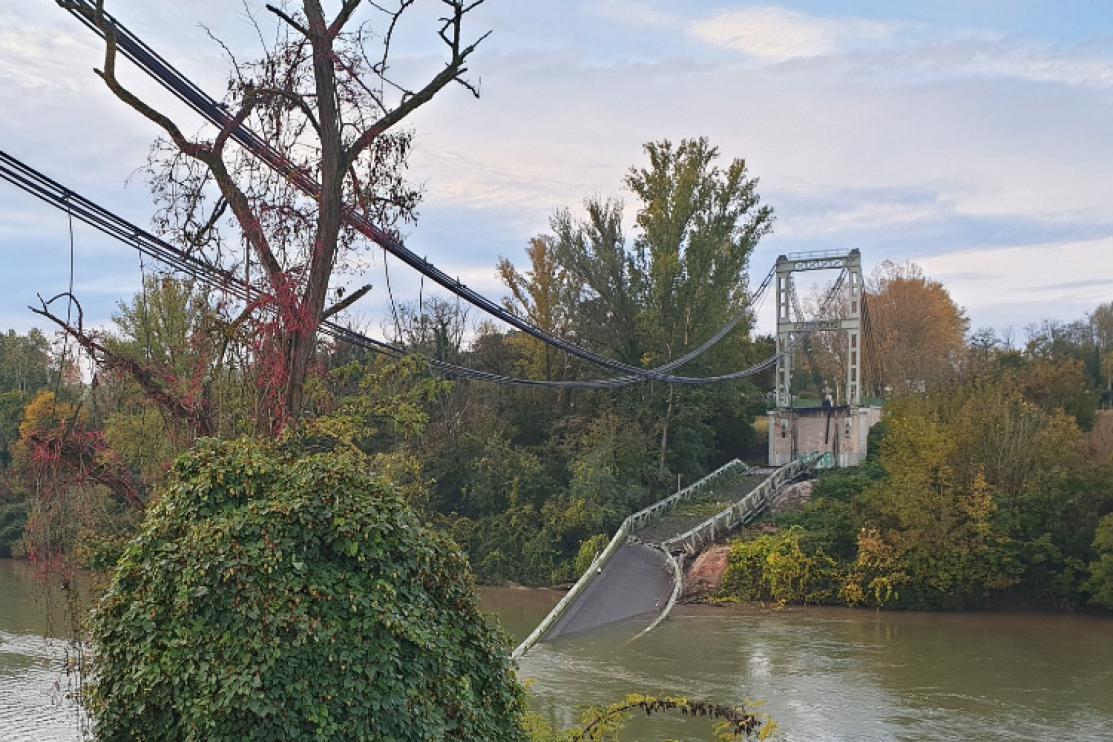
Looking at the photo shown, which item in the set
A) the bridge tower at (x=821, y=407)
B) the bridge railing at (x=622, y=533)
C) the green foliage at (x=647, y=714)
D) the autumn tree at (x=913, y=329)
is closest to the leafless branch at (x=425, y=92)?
the green foliage at (x=647, y=714)

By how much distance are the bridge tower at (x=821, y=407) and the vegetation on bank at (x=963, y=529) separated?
7929 mm

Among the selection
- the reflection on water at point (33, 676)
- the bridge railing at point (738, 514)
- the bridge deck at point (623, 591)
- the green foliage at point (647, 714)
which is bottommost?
the reflection on water at point (33, 676)

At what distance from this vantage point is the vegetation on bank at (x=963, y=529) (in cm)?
2047

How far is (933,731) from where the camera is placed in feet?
42.1

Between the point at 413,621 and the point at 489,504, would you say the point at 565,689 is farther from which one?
the point at 489,504

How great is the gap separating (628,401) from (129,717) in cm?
2612

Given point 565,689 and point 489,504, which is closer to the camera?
point 565,689

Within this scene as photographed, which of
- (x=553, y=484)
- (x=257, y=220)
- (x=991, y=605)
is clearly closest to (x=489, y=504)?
(x=553, y=484)

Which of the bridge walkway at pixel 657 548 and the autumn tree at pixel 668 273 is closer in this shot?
the bridge walkway at pixel 657 548

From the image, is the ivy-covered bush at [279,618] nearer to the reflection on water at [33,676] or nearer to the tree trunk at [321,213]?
the tree trunk at [321,213]

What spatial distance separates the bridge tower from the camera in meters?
Result: 32.1

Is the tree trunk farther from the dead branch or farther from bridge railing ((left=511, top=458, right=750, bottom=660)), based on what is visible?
bridge railing ((left=511, top=458, right=750, bottom=660))

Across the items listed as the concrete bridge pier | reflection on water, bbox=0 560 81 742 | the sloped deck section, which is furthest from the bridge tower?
reflection on water, bbox=0 560 81 742

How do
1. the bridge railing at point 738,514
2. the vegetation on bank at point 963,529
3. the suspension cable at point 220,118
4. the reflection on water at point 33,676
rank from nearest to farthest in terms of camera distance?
the suspension cable at point 220,118 → the reflection on water at point 33,676 → the vegetation on bank at point 963,529 → the bridge railing at point 738,514
